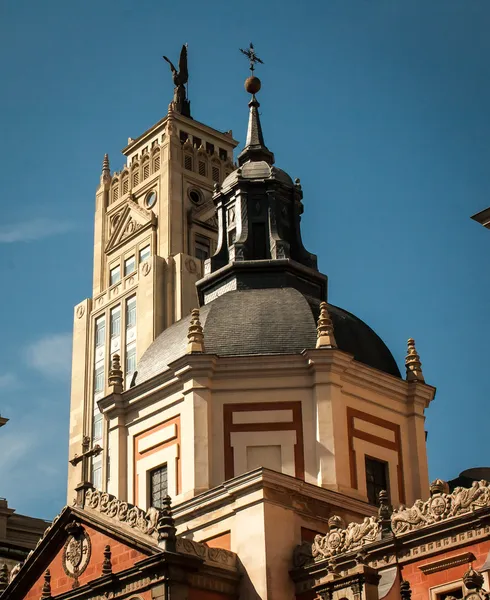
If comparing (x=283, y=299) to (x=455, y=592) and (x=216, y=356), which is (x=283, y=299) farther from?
(x=455, y=592)

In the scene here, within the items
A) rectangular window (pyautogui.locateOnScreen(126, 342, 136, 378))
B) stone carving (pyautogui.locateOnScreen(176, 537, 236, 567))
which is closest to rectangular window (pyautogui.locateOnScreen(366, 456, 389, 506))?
stone carving (pyautogui.locateOnScreen(176, 537, 236, 567))

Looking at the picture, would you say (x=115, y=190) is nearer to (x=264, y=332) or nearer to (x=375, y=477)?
(x=264, y=332)

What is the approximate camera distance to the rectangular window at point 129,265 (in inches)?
2876

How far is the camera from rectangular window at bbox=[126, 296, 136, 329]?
70.5m

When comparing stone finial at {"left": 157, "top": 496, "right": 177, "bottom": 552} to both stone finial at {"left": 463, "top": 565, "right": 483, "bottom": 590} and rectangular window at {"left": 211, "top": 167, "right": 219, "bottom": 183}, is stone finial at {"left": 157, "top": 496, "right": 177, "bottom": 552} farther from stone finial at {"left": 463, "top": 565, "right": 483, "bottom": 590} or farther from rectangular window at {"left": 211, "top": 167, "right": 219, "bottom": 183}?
rectangular window at {"left": 211, "top": 167, "right": 219, "bottom": 183}

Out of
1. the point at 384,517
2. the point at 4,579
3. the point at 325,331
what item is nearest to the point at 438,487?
the point at 384,517

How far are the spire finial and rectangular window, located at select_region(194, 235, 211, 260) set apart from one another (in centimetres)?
2182

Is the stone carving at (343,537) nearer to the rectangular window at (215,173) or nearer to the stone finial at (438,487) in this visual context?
the stone finial at (438,487)

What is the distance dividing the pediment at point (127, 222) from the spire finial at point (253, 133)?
22668 millimetres

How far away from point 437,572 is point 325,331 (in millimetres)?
9717

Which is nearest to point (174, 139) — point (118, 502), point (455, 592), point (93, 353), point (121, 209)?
point (121, 209)

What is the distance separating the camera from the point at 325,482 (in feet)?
124

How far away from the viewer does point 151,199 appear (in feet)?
243

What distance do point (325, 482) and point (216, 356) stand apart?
4.80 meters
